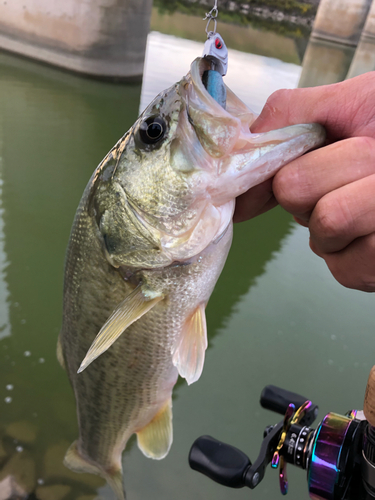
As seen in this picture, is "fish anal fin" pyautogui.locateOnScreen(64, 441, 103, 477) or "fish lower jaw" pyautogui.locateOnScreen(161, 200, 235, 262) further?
"fish anal fin" pyautogui.locateOnScreen(64, 441, 103, 477)

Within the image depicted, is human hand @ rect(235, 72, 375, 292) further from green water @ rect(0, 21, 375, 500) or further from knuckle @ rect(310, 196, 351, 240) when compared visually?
green water @ rect(0, 21, 375, 500)

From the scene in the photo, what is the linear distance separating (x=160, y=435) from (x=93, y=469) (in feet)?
1.28

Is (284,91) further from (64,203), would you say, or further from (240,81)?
(240,81)

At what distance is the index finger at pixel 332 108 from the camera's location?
925mm

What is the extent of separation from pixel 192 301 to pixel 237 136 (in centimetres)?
54

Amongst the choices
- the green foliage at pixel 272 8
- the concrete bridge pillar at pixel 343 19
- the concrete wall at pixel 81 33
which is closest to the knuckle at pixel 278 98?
A: the concrete wall at pixel 81 33

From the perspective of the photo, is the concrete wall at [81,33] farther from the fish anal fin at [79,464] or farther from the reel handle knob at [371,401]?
the reel handle knob at [371,401]

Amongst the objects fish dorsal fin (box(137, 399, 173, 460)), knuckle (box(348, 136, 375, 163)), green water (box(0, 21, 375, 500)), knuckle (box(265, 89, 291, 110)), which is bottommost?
green water (box(0, 21, 375, 500))

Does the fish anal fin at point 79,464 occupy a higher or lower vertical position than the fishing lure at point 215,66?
lower

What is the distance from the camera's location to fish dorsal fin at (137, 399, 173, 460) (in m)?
1.67

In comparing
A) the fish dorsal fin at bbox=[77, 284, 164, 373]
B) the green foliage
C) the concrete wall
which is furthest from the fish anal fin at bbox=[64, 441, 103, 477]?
the green foliage

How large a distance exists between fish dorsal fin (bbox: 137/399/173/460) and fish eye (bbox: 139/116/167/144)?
1119mm

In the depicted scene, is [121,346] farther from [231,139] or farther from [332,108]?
[332,108]

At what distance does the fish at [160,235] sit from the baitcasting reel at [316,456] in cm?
25
